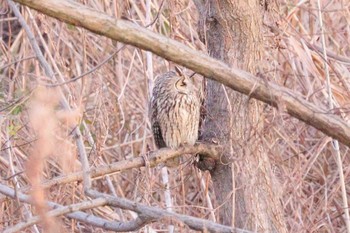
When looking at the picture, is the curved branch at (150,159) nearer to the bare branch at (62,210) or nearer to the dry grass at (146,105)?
the bare branch at (62,210)

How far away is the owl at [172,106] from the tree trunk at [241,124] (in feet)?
1.70

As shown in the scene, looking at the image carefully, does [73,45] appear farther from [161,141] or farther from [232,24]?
[232,24]

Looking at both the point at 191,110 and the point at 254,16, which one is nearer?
the point at 254,16

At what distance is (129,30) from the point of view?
1.35m

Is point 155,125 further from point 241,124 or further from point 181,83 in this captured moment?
point 241,124

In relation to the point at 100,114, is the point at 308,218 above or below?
below

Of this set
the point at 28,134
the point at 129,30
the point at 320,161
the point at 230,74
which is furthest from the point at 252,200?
the point at 320,161

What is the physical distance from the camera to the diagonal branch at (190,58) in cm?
130

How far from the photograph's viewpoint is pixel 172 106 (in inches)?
106

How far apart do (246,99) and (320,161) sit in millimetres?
2222

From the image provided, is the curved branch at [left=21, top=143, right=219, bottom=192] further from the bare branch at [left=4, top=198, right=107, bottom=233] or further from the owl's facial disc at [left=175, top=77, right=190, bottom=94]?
the owl's facial disc at [left=175, top=77, right=190, bottom=94]

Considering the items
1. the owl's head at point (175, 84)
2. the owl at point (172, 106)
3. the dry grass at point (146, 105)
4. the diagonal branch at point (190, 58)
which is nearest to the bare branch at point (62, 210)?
the diagonal branch at point (190, 58)

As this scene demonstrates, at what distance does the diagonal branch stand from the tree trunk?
0.38m

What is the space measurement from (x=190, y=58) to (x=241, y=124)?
0.57m
